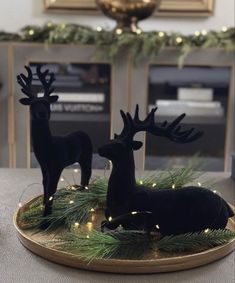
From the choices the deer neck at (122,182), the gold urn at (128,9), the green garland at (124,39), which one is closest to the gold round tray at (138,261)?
the deer neck at (122,182)

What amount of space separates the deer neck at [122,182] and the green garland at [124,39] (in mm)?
1748

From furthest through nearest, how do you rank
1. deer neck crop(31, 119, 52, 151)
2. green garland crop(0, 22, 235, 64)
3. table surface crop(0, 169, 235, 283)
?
green garland crop(0, 22, 235, 64)
deer neck crop(31, 119, 52, 151)
table surface crop(0, 169, 235, 283)

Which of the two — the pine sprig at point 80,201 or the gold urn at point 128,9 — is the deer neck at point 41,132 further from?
the gold urn at point 128,9

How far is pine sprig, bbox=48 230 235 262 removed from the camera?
3.04ft

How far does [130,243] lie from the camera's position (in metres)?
0.95

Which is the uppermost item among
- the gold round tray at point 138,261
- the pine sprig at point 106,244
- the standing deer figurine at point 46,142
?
the standing deer figurine at point 46,142

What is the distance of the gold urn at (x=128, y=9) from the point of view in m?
2.11

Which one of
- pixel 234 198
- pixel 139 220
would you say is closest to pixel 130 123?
pixel 139 220

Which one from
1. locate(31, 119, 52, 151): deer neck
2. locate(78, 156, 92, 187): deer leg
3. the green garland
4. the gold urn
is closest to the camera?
locate(31, 119, 52, 151): deer neck

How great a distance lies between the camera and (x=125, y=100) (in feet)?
9.09

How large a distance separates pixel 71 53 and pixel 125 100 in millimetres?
369

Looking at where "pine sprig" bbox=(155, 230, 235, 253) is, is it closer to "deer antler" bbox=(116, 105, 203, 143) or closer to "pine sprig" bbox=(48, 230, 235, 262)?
"pine sprig" bbox=(48, 230, 235, 262)

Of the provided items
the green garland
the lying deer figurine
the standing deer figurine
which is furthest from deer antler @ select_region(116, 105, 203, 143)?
the green garland

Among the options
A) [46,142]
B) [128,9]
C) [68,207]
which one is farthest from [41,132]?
[128,9]
